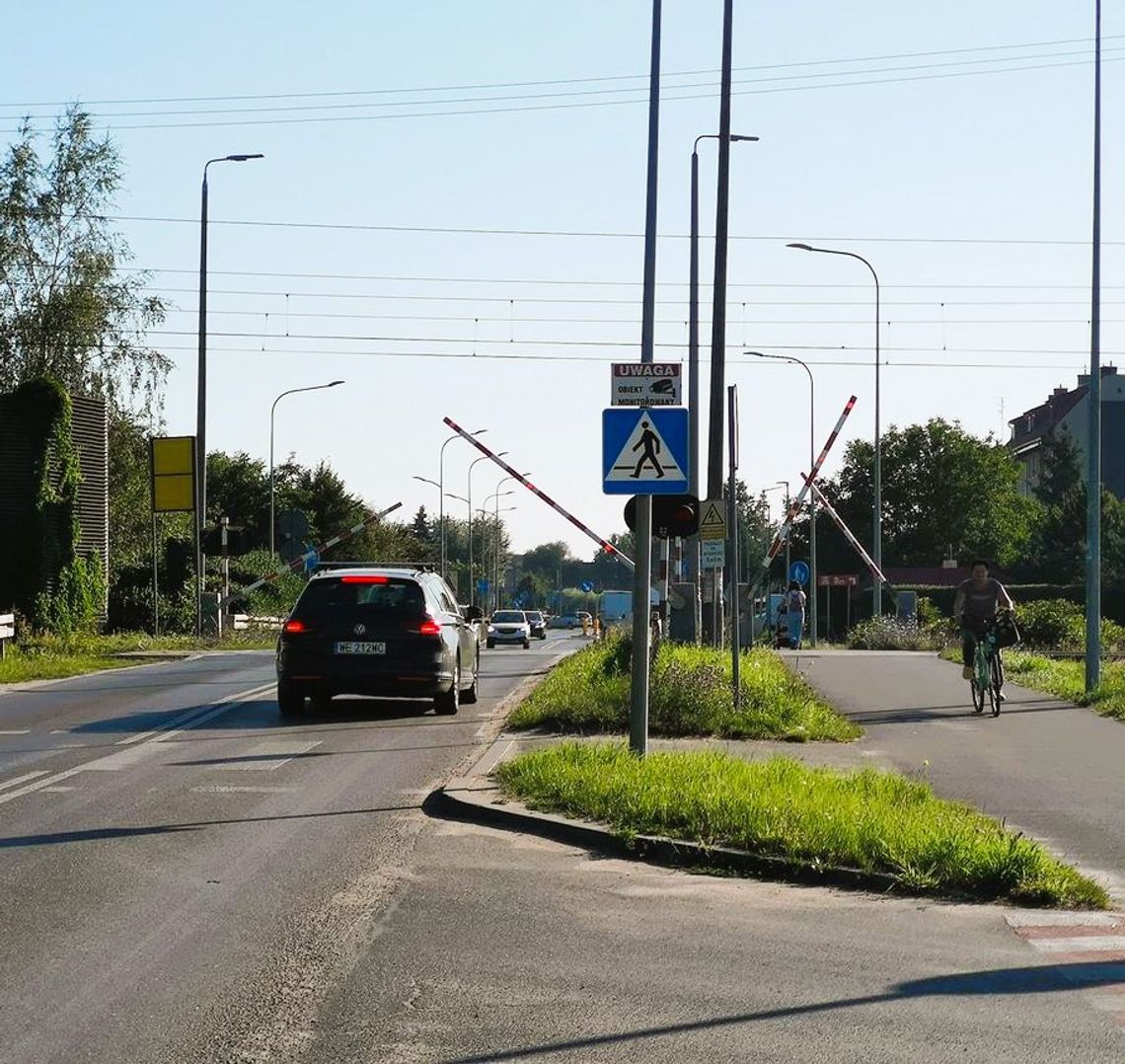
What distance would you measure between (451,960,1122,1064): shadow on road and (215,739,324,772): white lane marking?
864cm

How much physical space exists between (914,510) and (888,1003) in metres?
110

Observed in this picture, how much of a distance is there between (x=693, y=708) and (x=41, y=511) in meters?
27.2

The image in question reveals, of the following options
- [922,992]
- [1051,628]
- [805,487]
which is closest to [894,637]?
[1051,628]

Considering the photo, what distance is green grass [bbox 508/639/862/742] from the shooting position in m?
17.8

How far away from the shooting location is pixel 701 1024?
6.70 meters

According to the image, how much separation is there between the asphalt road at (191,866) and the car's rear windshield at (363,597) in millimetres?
1190

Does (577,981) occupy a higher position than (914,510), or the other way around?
(914,510)

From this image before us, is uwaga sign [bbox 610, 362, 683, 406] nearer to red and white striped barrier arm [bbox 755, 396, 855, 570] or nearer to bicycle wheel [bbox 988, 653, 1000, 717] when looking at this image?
bicycle wheel [bbox 988, 653, 1000, 717]

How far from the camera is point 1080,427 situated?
126250 millimetres

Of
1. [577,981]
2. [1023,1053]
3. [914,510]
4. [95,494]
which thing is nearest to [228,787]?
[577,981]

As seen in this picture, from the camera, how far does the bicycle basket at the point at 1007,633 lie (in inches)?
866

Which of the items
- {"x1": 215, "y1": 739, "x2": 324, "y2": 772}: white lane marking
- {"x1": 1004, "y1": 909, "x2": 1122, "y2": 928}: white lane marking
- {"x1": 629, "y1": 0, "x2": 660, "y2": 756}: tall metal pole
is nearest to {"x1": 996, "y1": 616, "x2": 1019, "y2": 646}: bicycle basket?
{"x1": 629, "y1": 0, "x2": 660, "y2": 756}: tall metal pole

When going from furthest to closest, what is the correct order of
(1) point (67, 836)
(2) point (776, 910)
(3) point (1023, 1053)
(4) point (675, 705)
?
(4) point (675, 705)
(1) point (67, 836)
(2) point (776, 910)
(3) point (1023, 1053)

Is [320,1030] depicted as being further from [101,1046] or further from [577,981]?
[577,981]
